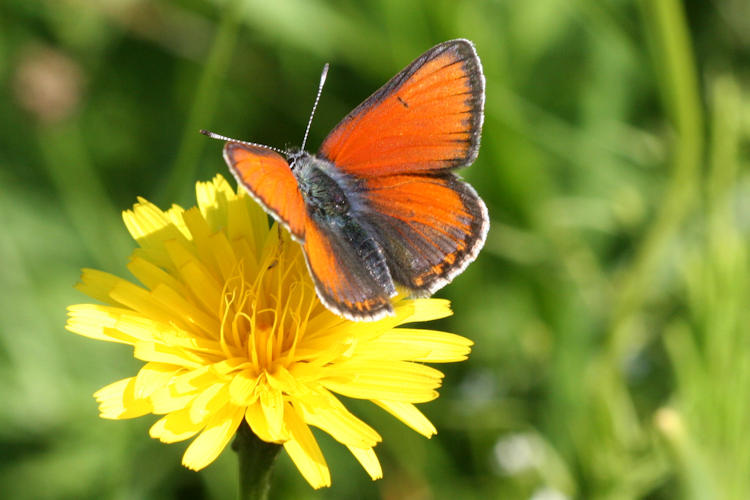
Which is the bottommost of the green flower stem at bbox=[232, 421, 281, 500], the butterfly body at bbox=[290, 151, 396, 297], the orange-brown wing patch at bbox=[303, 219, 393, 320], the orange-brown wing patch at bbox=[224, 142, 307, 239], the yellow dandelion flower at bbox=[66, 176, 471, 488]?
the green flower stem at bbox=[232, 421, 281, 500]

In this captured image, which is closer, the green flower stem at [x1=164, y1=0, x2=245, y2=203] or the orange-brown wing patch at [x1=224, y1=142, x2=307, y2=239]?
the orange-brown wing patch at [x1=224, y1=142, x2=307, y2=239]

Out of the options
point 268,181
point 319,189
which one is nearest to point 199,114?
point 319,189

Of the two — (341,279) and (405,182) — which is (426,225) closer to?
(405,182)

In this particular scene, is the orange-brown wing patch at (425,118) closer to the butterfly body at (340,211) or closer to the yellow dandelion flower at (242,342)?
the butterfly body at (340,211)

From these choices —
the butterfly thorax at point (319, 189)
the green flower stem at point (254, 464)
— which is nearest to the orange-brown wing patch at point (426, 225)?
the butterfly thorax at point (319, 189)

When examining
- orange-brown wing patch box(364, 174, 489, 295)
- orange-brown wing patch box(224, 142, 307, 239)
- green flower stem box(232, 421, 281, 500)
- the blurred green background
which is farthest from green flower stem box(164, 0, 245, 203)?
green flower stem box(232, 421, 281, 500)

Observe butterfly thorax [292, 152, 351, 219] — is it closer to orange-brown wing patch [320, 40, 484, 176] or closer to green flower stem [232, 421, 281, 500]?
orange-brown wing patch [320, 40, 484, 176]

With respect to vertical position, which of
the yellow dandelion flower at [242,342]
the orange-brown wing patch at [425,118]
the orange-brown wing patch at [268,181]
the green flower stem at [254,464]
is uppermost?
the orange-brown wing patch at [425,118]
